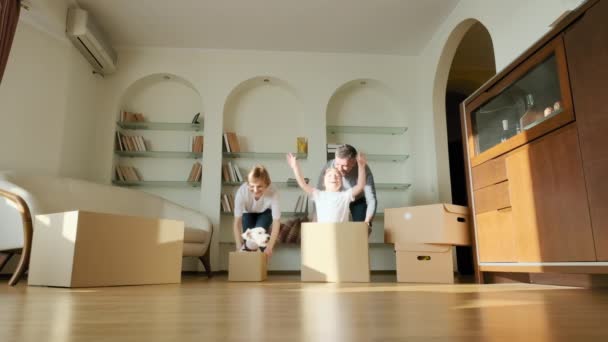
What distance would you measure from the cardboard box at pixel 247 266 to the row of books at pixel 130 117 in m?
2.45

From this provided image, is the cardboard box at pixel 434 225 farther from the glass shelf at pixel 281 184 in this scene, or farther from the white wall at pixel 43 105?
the white wall at pixel 43 105

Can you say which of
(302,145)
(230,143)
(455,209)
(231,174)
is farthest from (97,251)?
(302,145)

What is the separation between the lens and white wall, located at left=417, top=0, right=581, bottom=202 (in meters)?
2.50

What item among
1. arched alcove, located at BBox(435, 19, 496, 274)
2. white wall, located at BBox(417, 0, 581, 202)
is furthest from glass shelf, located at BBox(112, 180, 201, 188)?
arched alcove, located at BBox(435, 19, 496, 274)

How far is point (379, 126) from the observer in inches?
186

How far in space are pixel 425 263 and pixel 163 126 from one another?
126 inches

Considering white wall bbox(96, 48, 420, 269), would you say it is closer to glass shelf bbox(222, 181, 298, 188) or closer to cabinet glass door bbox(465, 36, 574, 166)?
glass shelf bbox(222, 181, 298, 188)

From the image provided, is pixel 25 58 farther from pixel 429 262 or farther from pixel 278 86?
pixel 429 262

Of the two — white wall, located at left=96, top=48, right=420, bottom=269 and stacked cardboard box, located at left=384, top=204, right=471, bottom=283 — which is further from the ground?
white wall, located at left=96, top=48, right=420, bottom=269

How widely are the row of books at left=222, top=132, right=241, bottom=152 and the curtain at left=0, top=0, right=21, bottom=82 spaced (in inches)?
80.6

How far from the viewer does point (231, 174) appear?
4.31 metres

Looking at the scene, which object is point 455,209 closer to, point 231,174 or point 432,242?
point 432,242

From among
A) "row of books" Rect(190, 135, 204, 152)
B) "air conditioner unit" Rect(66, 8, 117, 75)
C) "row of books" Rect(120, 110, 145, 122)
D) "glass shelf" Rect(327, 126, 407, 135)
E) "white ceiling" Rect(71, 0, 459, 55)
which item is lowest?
"row of books" Rect(190, 135, 204, 152)

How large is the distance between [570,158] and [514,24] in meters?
1.39
